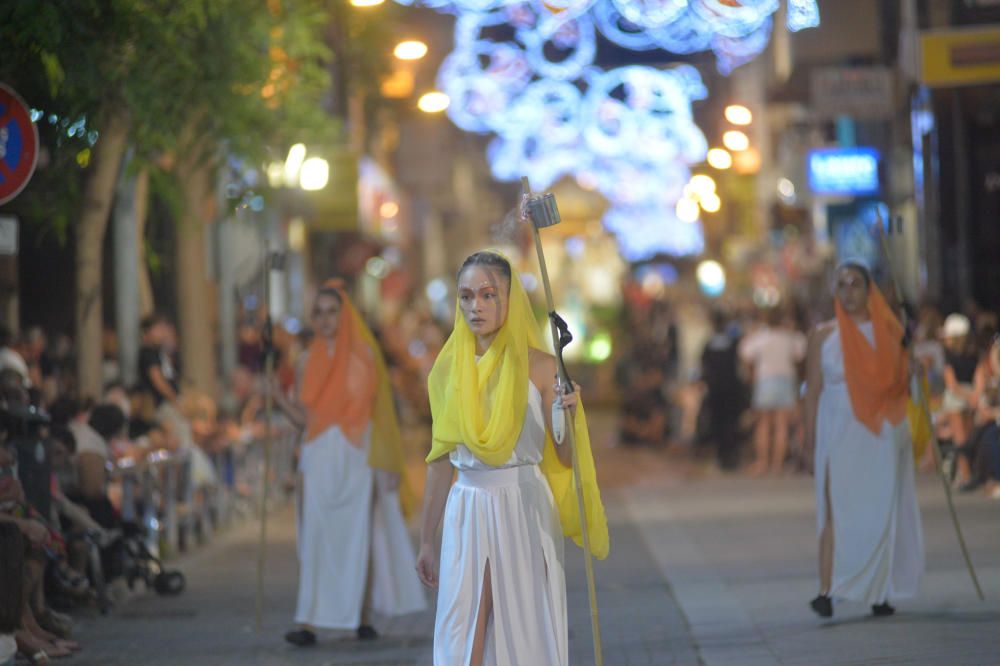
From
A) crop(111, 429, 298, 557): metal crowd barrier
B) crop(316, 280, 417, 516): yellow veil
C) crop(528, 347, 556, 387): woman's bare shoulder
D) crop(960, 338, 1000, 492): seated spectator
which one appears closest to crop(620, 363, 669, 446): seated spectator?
crop(111, 429, 298, 557): metal crowd barrier

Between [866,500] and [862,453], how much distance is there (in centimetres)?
26

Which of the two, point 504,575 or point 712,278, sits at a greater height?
point 712,278

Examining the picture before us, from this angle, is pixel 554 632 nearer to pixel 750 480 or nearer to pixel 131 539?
pixel 131 539

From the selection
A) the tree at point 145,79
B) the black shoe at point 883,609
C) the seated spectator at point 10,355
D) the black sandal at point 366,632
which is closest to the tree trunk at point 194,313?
the tree at point 145,79

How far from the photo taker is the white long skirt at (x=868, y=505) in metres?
9.96

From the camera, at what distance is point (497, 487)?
22.0ft

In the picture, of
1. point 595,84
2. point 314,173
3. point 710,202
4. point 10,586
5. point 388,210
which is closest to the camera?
point 10,586

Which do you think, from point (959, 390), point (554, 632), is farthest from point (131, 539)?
point (959, 390)

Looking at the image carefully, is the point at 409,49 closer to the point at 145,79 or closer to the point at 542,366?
the point at 145,79

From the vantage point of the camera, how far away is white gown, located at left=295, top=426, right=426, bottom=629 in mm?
10195

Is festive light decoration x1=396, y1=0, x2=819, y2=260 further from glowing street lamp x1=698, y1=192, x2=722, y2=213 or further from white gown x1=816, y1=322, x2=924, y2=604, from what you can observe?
white gown x1=816, y1=322, x2=924, y2=604

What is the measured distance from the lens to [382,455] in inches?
409

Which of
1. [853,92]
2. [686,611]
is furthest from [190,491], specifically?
[853,92]

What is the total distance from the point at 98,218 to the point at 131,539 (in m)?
4.02
